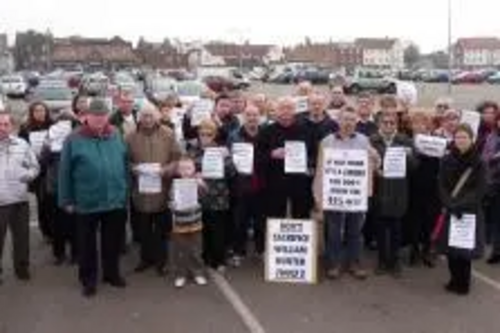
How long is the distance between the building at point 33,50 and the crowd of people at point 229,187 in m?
122

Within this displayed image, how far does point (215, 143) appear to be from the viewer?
10.1 m

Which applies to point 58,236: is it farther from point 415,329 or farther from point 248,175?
point 415,329

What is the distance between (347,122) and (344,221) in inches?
43.8

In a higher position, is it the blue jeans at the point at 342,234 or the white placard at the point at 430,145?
the white placard at the point at 430,145

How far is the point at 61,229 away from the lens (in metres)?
10.5

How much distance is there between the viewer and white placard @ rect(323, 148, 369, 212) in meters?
9.72

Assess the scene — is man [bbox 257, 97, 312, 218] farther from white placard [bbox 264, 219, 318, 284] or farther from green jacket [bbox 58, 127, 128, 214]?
green jacket [bbox 58, 127, 128, 214]

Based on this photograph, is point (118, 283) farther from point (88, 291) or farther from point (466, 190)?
point (466, 190)

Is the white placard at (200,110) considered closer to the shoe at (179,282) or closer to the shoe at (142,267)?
the shoe at (142,267)

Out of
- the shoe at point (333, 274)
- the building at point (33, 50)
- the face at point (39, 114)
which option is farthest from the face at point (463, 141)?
the building at point (33, 50)

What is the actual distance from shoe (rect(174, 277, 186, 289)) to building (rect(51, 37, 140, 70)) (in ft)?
371

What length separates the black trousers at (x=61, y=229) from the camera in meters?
10.4

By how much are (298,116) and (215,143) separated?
40.4 inches

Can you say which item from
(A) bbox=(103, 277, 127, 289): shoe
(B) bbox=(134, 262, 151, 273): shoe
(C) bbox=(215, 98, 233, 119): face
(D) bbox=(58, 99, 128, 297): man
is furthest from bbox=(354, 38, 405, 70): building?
(D) bbox=(58, 99, 128, 297): man
